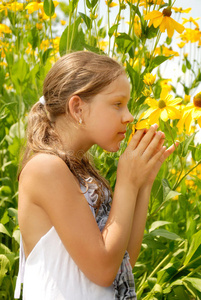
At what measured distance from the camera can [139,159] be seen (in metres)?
1.00

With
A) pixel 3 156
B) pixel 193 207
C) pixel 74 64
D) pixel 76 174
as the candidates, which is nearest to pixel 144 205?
pixel 76 174

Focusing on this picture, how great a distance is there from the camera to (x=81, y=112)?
1.02m

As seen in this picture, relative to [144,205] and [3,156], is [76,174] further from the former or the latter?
[3,156]

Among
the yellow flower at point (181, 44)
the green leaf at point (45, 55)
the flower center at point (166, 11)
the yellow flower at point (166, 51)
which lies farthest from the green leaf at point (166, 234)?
the yellow flower at point (181, 44)

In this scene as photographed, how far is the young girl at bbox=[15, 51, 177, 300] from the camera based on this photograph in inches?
36.3

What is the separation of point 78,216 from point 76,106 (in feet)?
0.80

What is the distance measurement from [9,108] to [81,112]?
921 mm

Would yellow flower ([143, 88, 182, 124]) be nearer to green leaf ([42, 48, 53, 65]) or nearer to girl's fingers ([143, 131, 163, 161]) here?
girl's fingers ([143, 131, 163, 161])

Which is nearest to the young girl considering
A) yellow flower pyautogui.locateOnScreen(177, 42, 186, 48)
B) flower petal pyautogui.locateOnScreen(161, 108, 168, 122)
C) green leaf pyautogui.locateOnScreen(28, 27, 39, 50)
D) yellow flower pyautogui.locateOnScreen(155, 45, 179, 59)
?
flower petal pyautogui.locateOnScreen(161, 108, 168, 122)

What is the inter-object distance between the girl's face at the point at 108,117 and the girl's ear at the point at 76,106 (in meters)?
0.02

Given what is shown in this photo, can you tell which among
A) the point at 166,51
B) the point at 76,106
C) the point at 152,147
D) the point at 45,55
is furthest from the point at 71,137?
the point at 166,51

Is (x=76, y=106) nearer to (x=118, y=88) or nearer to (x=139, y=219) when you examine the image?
(x=118, y=88)

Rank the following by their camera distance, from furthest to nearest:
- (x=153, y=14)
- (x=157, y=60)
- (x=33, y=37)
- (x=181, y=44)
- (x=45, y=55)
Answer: (x=181, y=44) < (x=33, y=37) < (x=45, y=55) < (x=157, y=60) < (x=153, y=14)

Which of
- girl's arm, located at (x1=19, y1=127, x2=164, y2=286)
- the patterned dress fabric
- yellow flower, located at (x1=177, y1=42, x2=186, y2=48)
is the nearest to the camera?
girl's arm, located at (x1=19, y1=127, x2=164, y2=286)
